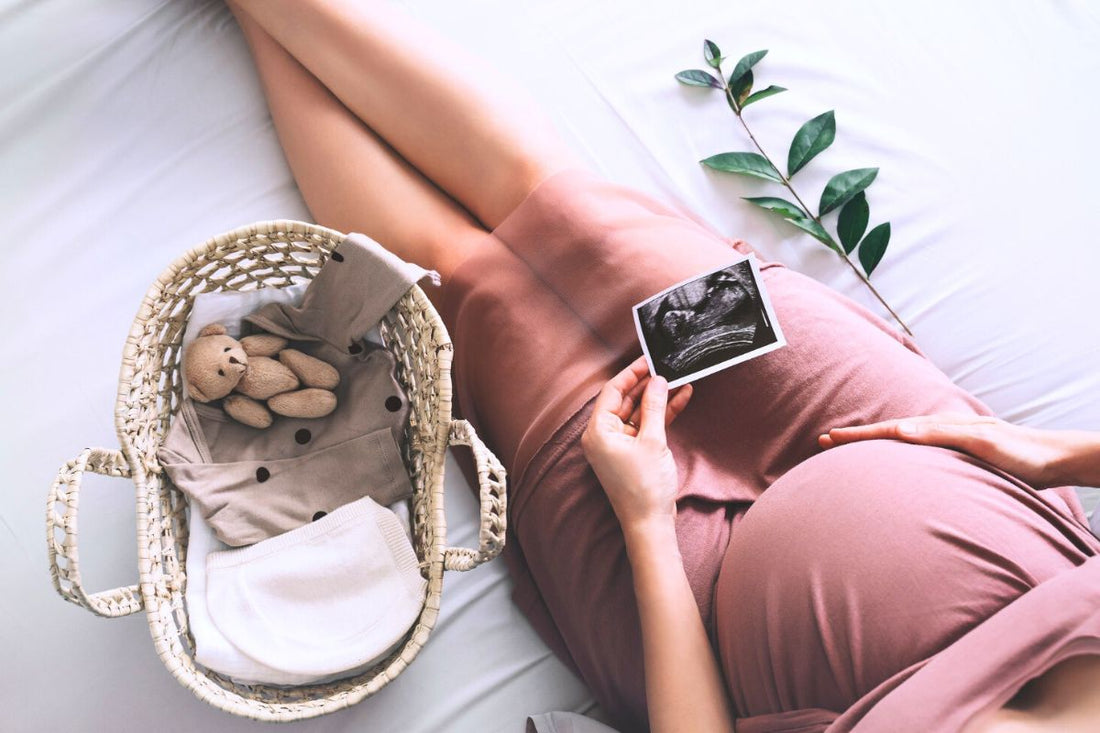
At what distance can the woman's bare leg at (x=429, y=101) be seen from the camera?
1.03 m

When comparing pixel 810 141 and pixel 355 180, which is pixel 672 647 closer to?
pixel 355 180

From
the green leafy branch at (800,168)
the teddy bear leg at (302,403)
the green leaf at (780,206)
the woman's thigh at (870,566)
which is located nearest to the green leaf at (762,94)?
the green leafy branch at (800,168)

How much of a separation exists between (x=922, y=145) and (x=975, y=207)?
0.44ft

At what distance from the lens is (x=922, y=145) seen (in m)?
1.25

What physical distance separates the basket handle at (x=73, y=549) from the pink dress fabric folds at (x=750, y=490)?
45cm

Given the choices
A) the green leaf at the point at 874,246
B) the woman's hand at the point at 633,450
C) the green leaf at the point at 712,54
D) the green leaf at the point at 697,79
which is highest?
the green leaf at the point at 712,54

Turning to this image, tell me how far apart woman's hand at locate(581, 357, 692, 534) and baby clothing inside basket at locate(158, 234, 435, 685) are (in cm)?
27

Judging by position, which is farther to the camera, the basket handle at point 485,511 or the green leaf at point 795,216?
the green leaf at point 795,216

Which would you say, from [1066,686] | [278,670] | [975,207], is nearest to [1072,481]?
[1066,686]

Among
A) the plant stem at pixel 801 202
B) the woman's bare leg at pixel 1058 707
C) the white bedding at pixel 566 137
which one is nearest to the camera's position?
the woman's bare leg at pixel 1058 707

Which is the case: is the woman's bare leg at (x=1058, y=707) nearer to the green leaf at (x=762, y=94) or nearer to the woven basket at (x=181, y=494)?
the woven basket at (x=181, y=494)

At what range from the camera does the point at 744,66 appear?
1.27 m

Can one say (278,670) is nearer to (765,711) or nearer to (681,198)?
(765,711)

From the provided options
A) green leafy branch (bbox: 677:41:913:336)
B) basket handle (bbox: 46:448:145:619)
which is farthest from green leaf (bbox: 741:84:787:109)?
basket handle (bbox: 46:448:145:619)
